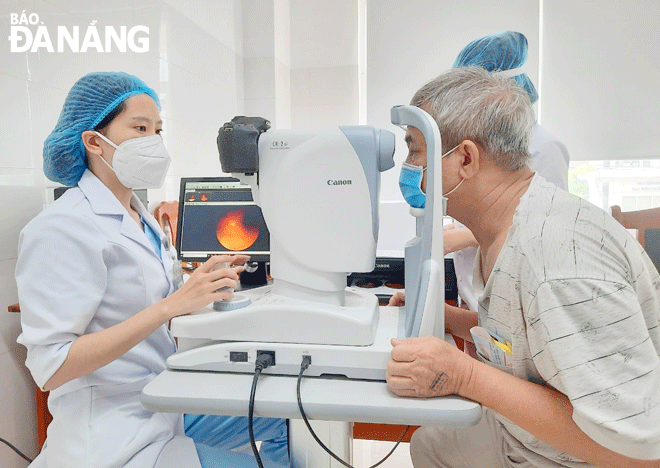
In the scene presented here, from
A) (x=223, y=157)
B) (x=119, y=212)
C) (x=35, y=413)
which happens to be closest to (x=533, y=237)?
(x=223, y=157)

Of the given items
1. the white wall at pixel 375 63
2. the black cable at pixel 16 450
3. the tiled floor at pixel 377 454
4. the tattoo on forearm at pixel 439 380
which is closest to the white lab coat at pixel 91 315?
the tattoo on forearm at pixel 439 380

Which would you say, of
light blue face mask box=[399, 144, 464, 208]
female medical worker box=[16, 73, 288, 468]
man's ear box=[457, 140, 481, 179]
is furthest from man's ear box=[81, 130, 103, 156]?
man's ear box=[457, 140, 481, 179]

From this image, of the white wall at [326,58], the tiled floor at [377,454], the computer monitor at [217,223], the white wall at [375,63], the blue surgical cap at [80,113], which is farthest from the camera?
the white wall at [326,58]

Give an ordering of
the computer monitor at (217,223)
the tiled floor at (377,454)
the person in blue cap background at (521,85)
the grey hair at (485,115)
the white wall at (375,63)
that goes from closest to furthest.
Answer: the grey hair at (485,115)
the person in blue cap background at (521,85)
the computer monitor at (217,223)
the tiled floor at (377,454)
the white wall at (375,63)

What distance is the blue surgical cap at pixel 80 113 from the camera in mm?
1061

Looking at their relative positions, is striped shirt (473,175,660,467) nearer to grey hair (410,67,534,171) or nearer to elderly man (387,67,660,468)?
elderly man (387,67,660,468)

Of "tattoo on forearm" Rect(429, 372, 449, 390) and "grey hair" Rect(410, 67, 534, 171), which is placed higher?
"grey hair" Rect(410, 67, 534, 171)

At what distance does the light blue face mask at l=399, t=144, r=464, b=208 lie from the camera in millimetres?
885

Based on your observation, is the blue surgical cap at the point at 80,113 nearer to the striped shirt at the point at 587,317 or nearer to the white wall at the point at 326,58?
the striped shirt at the point at 587,317

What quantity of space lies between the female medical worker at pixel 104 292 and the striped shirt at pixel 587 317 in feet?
1.73

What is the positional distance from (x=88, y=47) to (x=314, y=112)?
190 cm

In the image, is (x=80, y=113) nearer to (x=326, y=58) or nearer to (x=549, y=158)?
(x=549, y=158)

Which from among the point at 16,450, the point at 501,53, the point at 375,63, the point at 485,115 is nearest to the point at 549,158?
→ the point at 501,53

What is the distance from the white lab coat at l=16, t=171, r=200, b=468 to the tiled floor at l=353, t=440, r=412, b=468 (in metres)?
1.08
